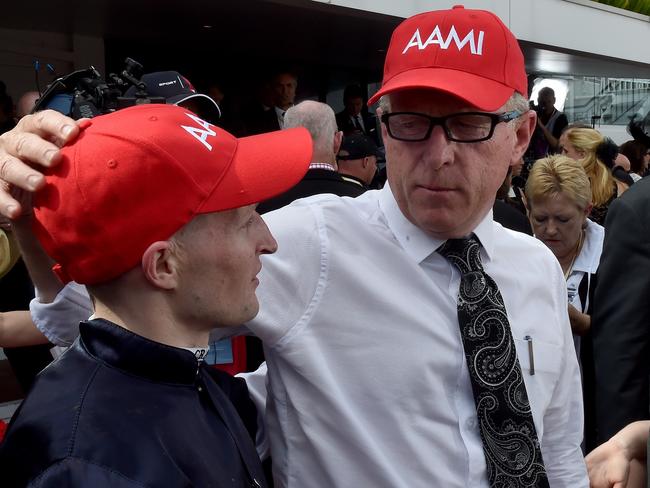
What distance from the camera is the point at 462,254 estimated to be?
182cm

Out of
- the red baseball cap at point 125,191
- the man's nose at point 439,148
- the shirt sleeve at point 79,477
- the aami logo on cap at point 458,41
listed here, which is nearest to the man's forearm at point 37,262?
the red baseball cap at point 125,191

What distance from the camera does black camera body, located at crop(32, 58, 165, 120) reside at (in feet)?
6.65

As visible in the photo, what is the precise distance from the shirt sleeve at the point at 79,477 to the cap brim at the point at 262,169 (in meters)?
0.45

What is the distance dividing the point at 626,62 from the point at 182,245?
13819 mm

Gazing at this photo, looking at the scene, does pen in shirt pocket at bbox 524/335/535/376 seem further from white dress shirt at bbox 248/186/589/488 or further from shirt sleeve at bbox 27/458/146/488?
shirt sleeve at bbox 27/458/146/488

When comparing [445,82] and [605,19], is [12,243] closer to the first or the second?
[445,82]

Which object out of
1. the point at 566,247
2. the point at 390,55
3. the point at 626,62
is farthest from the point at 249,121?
the point at 626,62

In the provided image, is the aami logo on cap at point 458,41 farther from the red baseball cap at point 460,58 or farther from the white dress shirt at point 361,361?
the white dress shirt at point 361,361

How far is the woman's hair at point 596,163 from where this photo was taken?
496cm

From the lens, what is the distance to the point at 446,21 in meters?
1.84

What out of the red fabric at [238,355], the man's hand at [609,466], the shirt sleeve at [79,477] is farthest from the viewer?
the red fabric at [238,355]

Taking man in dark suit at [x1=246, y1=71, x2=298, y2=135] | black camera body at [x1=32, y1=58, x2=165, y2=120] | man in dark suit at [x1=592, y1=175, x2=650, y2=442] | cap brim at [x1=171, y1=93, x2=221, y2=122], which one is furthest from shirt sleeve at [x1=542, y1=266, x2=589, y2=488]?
man in dark suit at [x1=246, y1=71, x2=298, y2=135]

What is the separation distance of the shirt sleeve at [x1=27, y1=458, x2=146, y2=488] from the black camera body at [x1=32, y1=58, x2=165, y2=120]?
99cm

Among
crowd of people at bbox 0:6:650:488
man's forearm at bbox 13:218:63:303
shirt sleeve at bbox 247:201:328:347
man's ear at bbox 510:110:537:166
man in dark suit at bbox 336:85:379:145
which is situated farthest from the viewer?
man in dark suit at bbox 336:85:379:145
